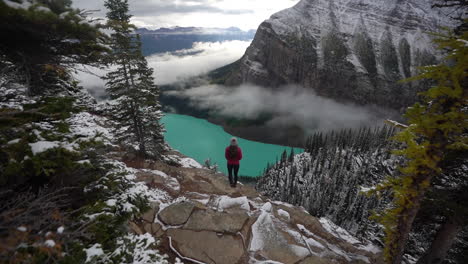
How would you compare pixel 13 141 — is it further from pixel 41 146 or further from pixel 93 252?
pixel 93 252

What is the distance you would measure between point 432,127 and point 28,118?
9865mm

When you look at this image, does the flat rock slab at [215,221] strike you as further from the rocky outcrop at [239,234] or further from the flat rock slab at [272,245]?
the flat rock slab at [272,245]

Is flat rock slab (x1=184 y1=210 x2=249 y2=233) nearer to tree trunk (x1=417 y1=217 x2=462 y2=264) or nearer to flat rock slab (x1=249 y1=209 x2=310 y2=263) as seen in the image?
flat rock slab (x1=249 y1=209 x2=310 y2=263)

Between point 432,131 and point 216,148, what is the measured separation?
144978 millimetres

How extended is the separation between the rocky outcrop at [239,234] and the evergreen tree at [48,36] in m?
4.40

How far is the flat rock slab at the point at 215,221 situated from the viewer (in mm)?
8125

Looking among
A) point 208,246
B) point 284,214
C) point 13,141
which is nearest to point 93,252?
point 13,141

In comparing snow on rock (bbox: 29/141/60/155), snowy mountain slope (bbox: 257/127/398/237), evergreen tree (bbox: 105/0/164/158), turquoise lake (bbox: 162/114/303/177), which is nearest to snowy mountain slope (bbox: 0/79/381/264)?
snow on rock (bbox: 29/141/60/155)

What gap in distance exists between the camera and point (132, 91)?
17.1 m

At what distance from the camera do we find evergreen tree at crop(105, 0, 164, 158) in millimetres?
16188

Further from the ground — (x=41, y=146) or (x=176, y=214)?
(x=41, y=146)

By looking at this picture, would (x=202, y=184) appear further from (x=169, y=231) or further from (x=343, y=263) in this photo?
(x=343, y=263)

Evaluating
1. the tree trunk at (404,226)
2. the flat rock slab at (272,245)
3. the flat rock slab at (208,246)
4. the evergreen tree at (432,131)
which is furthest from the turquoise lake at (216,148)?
the evergreen tree at (432,131)

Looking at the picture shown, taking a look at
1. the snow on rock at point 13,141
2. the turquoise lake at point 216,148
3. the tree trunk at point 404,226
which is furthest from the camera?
the turquoise lake at point 216,148
